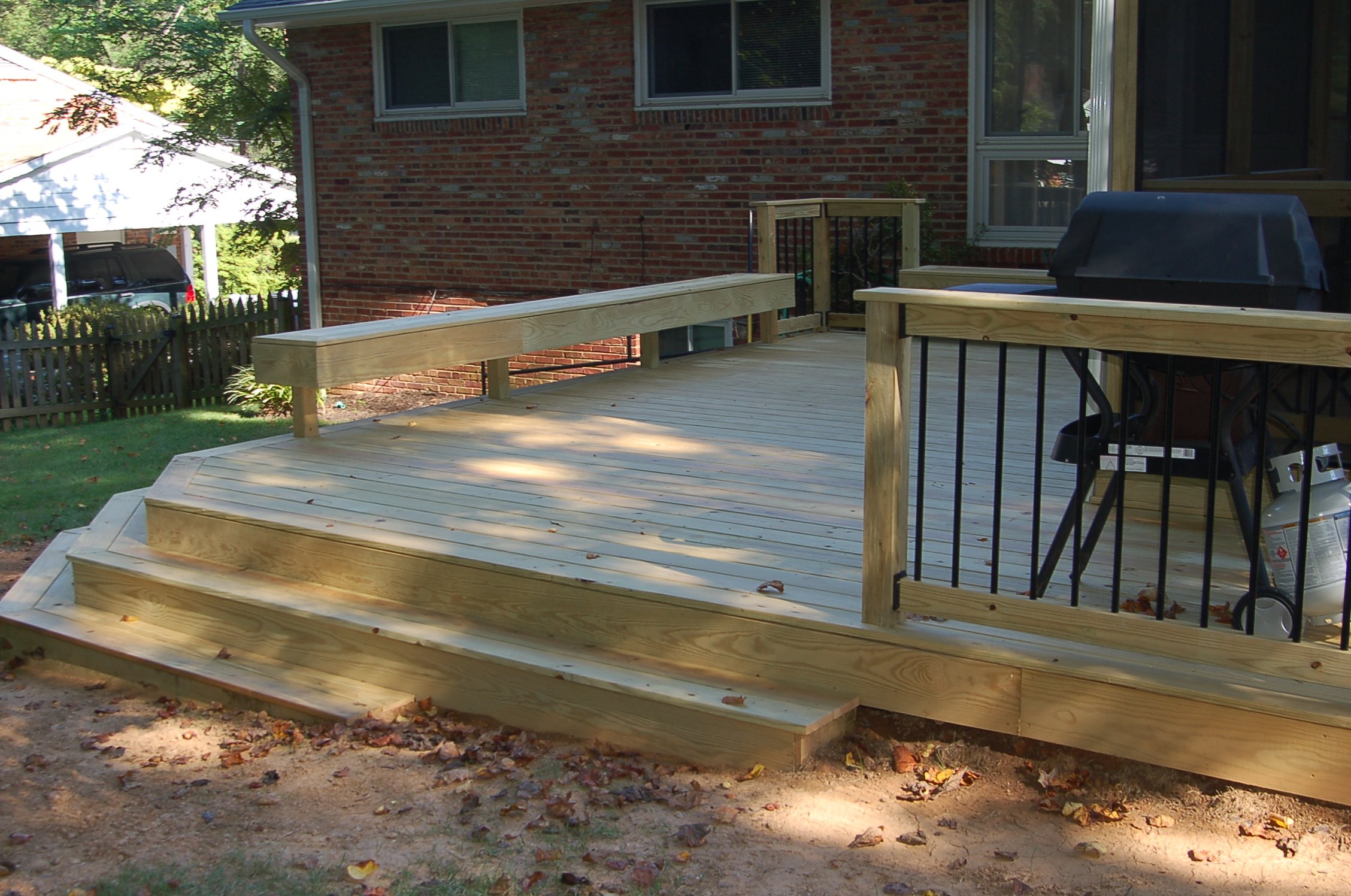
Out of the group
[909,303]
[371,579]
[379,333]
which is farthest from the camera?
[379,333]

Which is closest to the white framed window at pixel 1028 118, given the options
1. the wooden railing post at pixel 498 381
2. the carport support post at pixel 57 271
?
the wooden railing post at pixel 498 381

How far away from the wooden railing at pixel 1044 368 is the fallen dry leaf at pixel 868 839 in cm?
60

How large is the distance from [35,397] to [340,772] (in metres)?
11.7

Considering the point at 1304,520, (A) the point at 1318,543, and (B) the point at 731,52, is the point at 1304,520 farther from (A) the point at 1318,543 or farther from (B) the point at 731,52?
(B) the point at 731,52

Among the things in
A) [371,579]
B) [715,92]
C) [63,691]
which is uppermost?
[715,92]

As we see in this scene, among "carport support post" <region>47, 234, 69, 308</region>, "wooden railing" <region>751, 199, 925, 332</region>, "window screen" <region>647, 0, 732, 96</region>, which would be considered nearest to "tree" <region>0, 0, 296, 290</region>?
"carport support post" <region>47, 234, 69, 308</region>

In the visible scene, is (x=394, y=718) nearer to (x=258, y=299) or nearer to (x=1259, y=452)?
(x=1259, y=452)

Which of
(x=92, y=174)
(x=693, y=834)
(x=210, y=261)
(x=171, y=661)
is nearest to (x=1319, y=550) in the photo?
(x=693, y=834)

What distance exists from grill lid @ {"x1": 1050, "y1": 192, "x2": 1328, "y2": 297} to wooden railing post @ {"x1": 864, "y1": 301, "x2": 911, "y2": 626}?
0.51 metres

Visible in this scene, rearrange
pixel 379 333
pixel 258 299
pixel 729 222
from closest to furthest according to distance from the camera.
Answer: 1. pixel 379 333
2. pixel 729 222
3. pixel 258 299

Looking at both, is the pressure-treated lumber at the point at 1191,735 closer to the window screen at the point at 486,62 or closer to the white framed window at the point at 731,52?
the white framed window at the point at 731,52

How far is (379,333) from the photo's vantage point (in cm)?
606

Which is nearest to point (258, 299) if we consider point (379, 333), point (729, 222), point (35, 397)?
point (35, 397)

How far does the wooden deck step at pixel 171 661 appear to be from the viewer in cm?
422
